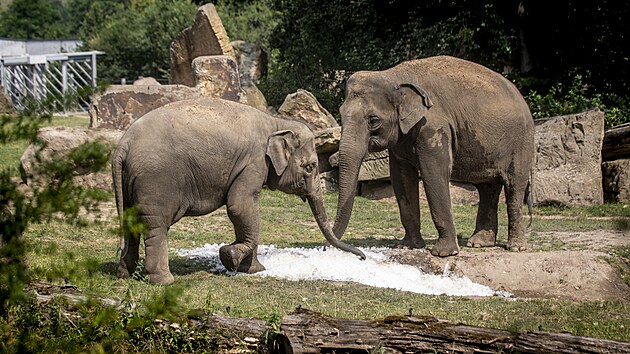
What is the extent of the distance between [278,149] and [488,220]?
3.44 meters

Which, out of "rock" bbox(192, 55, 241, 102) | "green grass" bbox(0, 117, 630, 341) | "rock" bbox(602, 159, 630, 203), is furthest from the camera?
"rock" bbox(192, 55, 241, 102)

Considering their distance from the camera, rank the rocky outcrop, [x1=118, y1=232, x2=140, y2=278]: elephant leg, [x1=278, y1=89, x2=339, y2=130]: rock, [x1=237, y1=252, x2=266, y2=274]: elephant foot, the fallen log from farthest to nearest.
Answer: the rocky outcrop → [x1=278, y1=89, x2=339, y2=130]: rock → [x1=237, y1=252, x2=266, y2=274]: elephant foot → [x1=118, y1=232, x2=140, y2=278]: elephant leg → the fallen log

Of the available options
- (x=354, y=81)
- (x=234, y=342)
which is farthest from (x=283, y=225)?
(x=234, y=342)

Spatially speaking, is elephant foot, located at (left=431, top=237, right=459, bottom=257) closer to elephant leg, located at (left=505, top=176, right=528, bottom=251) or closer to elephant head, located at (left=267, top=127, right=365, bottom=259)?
elephant head, located at (left=267, top=127, right=365, bottom=259)

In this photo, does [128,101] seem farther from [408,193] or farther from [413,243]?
[413,243]

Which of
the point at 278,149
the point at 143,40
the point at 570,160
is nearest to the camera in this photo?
the point at 278,149

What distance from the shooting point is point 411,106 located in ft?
36.1

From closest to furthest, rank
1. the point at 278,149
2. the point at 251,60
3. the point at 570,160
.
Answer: the point at 278,149
the point at 570,160
the point at 251,60

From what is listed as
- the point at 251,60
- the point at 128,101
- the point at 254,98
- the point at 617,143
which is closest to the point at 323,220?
the point at 617,143

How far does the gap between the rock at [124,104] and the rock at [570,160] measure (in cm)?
656

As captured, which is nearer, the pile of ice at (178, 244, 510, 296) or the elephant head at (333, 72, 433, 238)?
the pile of ice at (178, 244, 510, 296)

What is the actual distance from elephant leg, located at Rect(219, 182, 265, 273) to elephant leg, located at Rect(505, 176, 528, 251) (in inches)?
135

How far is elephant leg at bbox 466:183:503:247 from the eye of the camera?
12297 millimetres

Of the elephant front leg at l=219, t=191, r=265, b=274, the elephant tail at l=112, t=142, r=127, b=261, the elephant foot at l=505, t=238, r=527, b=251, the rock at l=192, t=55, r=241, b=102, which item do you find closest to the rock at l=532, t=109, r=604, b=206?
the elephant foot at l=505, t=238, r=527, b=251
